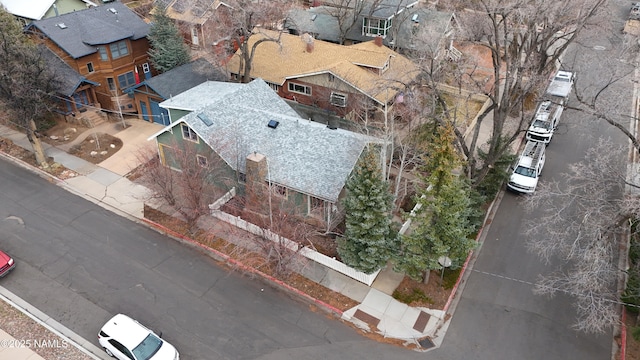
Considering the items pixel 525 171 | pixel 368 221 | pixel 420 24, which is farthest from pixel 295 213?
pixel 420 24

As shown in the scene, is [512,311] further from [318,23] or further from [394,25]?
[318,23]

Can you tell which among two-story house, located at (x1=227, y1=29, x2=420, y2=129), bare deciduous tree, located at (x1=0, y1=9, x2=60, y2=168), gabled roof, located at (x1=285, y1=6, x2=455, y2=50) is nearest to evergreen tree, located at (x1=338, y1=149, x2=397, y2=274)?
two-story house, located at (x1=227, y1=29, x2=420, y2=129)

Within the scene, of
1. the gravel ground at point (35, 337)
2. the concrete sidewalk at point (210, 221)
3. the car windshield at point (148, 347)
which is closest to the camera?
the car windshield at point (148, 347)

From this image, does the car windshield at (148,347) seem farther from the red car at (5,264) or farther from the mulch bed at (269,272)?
the red car at (5,264)

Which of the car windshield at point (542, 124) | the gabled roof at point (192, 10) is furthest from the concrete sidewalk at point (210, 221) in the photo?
the car windshield at point (542, 124)

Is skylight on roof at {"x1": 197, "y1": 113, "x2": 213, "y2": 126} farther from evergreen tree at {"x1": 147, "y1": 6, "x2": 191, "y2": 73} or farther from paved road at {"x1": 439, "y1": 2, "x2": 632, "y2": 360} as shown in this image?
paved road at {"x1": 439, "y1": 2, "x2": 632, "y2": 360}

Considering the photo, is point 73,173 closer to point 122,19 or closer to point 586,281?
point 122,19

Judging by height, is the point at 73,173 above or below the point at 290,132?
below

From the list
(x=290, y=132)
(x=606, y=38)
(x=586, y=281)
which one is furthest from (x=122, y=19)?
(x=606, y=38)
